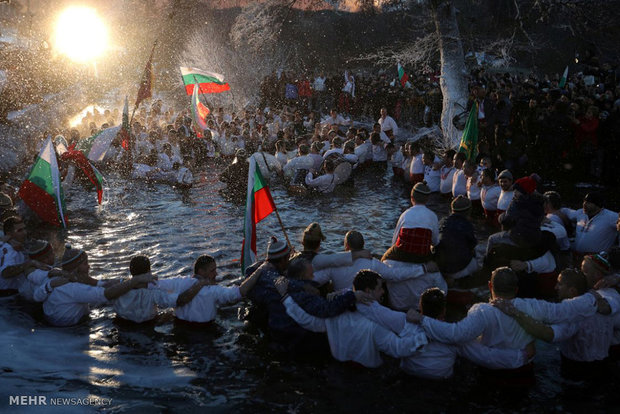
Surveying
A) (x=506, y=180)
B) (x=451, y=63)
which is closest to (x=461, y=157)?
(x=506, y=180)

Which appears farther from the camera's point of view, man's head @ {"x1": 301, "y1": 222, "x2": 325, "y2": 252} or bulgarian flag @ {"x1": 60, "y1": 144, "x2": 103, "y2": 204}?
bulgarian flag @ {"x1": 60, "y1": 144, "x2": 103, "y2": 204}

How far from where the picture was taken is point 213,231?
36.6 feet

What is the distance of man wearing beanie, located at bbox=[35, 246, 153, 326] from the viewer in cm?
642

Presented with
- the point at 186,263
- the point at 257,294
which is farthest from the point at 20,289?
the point at 257,294

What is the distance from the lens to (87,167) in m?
12.4

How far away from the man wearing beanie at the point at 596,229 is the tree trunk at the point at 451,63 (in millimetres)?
8211

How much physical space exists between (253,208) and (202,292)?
1.69m

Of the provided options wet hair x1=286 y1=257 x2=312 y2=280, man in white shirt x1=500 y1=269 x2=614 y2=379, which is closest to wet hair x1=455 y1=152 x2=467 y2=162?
man in white shirt x1=500 y1=269 x2=614 y2=379

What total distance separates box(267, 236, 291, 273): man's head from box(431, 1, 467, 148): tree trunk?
10537 mm

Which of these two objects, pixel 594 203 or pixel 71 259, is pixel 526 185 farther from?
pixel 71 259

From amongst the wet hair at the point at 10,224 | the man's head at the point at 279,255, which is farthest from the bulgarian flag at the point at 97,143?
the man's head at the point at 279,255

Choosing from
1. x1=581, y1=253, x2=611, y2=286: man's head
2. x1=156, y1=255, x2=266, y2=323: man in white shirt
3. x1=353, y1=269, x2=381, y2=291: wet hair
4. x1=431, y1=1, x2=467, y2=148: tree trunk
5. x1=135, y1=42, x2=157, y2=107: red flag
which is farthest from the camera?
x1=135, y1=42, x2=157, y2=107: red flag

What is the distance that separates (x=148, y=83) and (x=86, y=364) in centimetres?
1178

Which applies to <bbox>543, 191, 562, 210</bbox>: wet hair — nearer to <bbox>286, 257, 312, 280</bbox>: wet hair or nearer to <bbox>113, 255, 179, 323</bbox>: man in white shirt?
<bbox>286, 257, 312, 280</bbox>: wet hair
